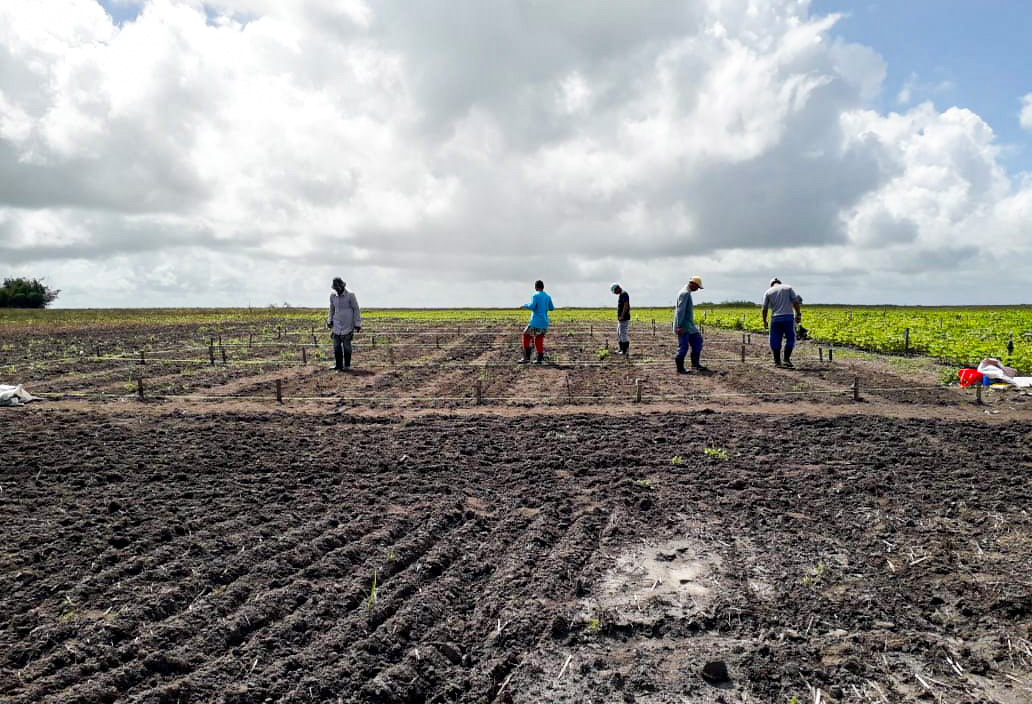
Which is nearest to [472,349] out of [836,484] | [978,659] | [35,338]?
[836,484]

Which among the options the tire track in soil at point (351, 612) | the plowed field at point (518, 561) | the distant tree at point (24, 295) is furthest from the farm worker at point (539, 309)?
the distant tree at point (24, 295)

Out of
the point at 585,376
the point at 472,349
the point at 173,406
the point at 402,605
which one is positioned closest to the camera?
the point at 402,605

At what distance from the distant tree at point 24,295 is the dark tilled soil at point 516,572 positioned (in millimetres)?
97653

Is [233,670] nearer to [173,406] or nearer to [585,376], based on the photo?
[173,406]

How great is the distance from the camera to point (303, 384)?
14305 mm

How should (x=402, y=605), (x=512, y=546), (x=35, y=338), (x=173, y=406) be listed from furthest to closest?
1. (x=35, y=338)
2. (x=173, y=406)
3. (x=512, y=546)
4. (x=402, y=605)

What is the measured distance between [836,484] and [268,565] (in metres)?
5.32

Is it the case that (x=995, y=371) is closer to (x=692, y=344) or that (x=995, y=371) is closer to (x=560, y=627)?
(x=692, y=344)

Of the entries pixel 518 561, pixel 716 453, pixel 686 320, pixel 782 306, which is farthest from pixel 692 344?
pixel 518 561

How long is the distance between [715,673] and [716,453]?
477cm

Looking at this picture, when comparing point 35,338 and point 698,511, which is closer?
point 698,511

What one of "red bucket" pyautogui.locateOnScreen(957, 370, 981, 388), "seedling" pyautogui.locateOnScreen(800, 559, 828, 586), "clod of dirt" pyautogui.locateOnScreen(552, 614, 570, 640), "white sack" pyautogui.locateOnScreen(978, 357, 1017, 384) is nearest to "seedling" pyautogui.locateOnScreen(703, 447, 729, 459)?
"seedling" pyautogui.locateOnScreen(800, 559, 828, 586)

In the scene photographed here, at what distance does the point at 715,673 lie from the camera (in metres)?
3.48

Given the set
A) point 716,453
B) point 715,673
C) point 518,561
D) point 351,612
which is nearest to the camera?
point 715,673
